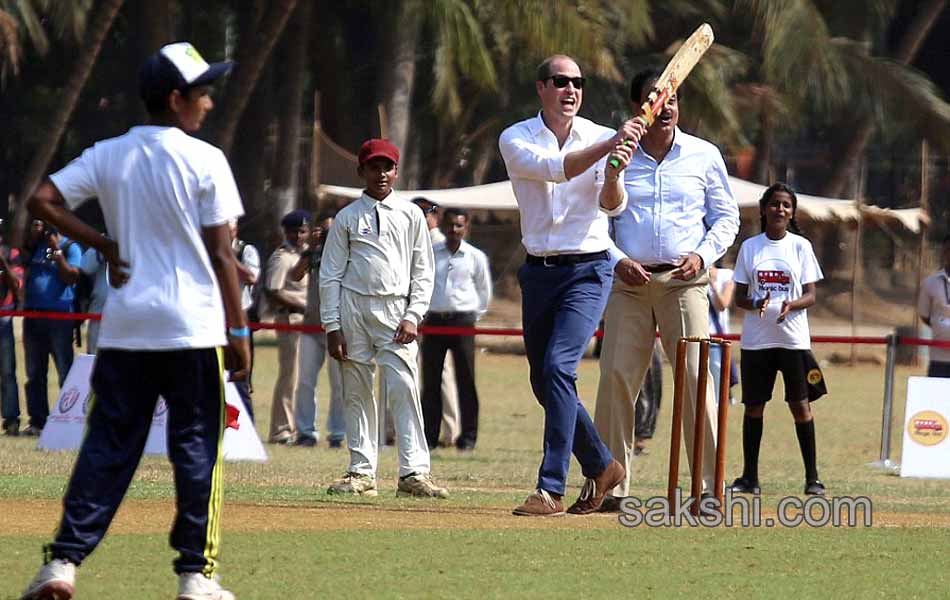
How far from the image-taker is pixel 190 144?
20.0 ft

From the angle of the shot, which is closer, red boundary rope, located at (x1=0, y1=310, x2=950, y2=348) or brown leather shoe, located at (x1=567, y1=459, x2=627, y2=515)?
brown leather shoe, located at (x1=567, y1=459, x2=627, y2=515)

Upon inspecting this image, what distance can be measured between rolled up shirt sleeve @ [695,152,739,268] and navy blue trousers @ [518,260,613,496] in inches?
24.5

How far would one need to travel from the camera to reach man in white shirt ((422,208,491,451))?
15.9 m

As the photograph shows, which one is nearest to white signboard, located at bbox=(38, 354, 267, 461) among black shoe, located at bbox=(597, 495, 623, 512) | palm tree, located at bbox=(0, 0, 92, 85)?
black shoe, located at bbox=(597, 495, 623, 512)

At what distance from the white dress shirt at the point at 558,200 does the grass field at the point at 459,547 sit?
136 cm

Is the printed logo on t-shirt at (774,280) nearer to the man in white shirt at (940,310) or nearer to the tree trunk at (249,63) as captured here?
the man in white shirt at (940,310)

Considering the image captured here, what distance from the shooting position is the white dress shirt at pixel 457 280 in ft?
52.6

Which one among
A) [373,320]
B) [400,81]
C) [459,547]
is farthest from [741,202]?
[459,547]

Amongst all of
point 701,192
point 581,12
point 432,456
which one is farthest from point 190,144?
point 581,12

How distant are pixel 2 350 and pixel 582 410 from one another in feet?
28.1

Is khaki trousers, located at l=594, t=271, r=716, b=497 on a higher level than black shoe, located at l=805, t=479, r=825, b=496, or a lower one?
higher

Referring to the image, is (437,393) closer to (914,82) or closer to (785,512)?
(785,512)

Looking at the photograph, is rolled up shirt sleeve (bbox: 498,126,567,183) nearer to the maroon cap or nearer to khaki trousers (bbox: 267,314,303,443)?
the maroon cap

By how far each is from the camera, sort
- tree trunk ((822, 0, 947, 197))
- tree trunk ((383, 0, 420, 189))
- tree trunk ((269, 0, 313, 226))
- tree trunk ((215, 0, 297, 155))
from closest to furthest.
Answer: tree trunk ((215, 0, 297, 155)), tree trunk ((383, 0, 420, 189)), tree trunk ((269, 0, 313, 226)), tree trunk ((822, 0, 947, 197))
